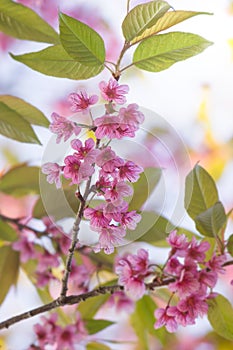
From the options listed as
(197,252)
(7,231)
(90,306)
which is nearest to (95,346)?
(90,306)

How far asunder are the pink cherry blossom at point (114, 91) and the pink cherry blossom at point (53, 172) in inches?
2.2

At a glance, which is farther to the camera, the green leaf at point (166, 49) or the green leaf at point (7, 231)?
the green leaf at point (7, 231)

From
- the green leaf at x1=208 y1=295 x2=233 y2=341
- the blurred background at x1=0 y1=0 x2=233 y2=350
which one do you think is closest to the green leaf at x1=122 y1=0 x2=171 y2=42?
the green leaf at x1=208 y1=295 x2=233 y2=341

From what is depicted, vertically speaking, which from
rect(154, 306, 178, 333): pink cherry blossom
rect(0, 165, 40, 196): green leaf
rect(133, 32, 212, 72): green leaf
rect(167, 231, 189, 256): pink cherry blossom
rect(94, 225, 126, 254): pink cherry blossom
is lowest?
rect(154, 306, 178, 333): pink cherry blossom

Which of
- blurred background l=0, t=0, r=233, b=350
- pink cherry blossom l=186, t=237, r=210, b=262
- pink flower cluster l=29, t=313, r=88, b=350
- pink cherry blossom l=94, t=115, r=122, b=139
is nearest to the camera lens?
pink cherry blossom l=94, t=115, r=122, b=139

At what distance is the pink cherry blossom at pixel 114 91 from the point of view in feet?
1.31

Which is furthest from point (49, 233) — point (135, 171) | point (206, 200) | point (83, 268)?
point (135, 171)

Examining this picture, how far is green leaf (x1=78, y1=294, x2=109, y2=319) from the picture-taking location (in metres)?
0.71

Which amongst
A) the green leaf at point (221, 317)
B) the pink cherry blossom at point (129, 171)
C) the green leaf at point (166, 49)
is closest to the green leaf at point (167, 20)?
the green leaf at point (166, 49)

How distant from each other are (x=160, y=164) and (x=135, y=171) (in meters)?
0.08

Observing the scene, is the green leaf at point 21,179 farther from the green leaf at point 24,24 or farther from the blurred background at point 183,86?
the blurred background at point 183,86

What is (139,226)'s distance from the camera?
1.44 feet

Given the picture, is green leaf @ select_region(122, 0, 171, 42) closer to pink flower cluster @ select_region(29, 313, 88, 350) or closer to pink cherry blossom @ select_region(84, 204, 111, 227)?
pink cherry blossom @ select_region(84, 204, 111, 227)

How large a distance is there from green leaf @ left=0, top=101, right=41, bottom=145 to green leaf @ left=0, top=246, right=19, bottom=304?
8.0 inches
